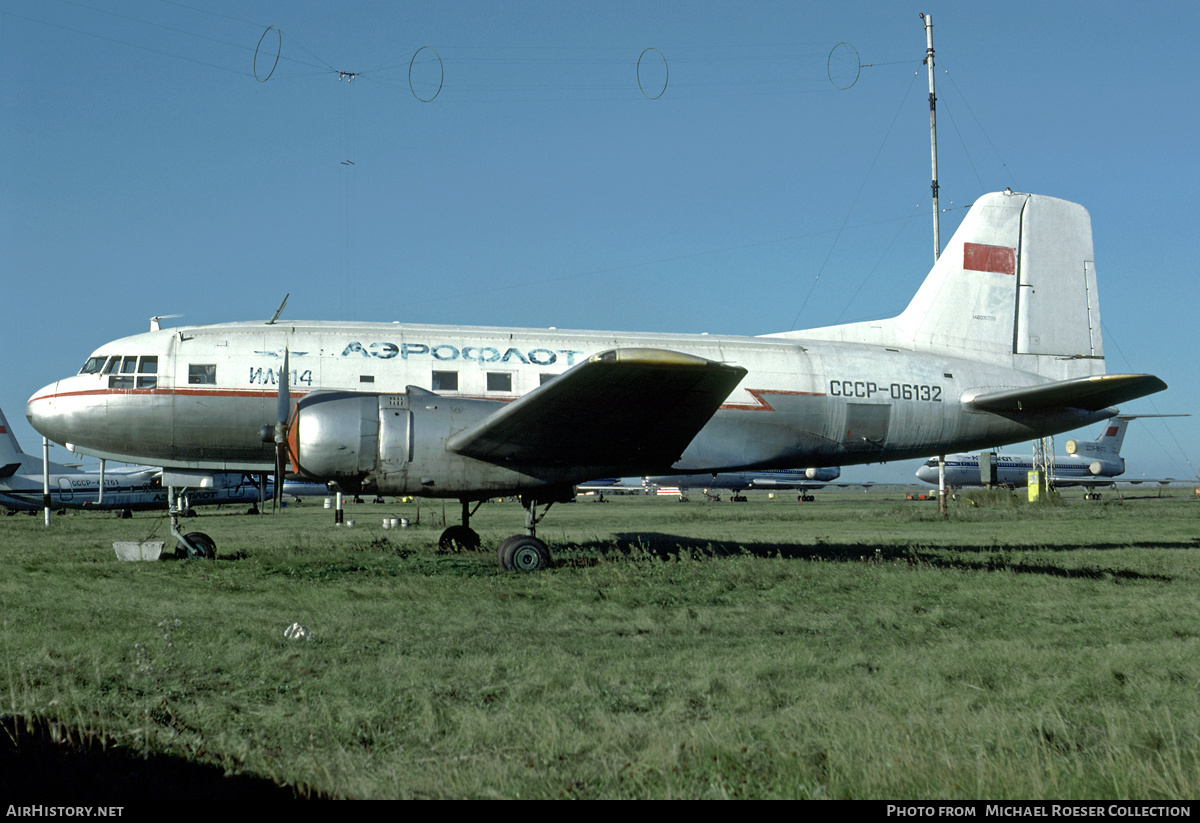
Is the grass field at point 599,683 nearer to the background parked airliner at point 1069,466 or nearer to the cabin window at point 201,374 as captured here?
the cabin window at point 201,374

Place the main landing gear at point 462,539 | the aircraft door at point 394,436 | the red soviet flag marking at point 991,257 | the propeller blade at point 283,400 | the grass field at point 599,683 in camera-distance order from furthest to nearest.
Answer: the red soviet flag marking at point 991,257, the main landing gear at point 462,539, the propeller blade at point 283,400, the aircraft door at point 394,436, the grass field at point 599,683

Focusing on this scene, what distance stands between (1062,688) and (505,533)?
18146 mm

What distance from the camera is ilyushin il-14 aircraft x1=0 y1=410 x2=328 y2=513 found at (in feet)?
124

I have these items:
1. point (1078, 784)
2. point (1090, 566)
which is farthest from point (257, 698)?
point (1090, 566)

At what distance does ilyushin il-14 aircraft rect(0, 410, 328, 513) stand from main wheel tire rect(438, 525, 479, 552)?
25.4m

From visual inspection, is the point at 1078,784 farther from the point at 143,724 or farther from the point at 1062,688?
the point at 143,724

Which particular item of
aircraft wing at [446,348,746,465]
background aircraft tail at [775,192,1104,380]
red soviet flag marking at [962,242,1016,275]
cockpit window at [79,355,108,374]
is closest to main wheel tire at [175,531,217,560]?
cockpit window at [79,355,108,374]

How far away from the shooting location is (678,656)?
671 cm

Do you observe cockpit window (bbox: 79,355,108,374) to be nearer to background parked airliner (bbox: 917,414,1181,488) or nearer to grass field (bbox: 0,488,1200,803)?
grass field (bbox: 0,488,1200,803)

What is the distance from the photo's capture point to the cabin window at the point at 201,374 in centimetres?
1387

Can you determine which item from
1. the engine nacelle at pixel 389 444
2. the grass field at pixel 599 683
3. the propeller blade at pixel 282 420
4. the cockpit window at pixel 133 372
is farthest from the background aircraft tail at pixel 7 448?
the engine nacelle at pixel 389 444

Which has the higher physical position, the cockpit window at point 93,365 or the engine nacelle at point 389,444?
the cockpit window at point 93,365

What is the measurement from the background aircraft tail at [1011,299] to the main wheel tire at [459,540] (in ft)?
23.6

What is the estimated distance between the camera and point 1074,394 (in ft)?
49.5
